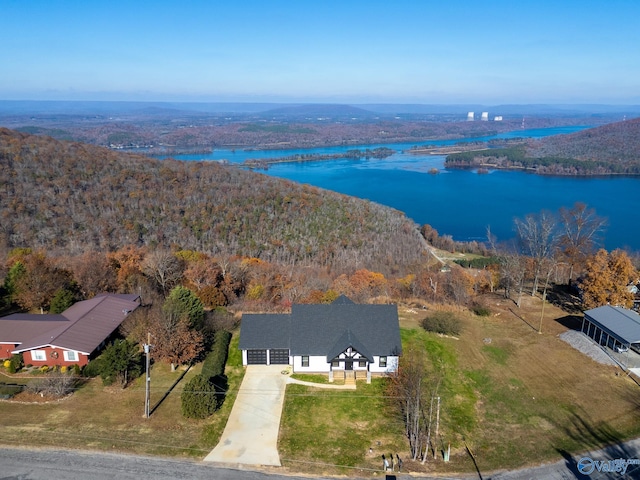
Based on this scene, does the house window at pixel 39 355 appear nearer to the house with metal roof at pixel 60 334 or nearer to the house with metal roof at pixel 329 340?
the house with metal roof at pixel 60 334

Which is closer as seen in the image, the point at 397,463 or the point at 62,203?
the point at 397,463

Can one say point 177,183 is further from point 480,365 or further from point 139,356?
point 480,365

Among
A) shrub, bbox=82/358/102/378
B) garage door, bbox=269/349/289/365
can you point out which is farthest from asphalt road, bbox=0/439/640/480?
garage door, bbox=269/349/289/365

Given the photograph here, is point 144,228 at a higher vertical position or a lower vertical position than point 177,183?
lower

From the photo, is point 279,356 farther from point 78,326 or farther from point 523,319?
point 523,319

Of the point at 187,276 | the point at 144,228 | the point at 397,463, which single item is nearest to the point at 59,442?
the point at 397,463

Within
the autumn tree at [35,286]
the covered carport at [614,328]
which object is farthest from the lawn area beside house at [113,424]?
the covered carport at [614,328]
